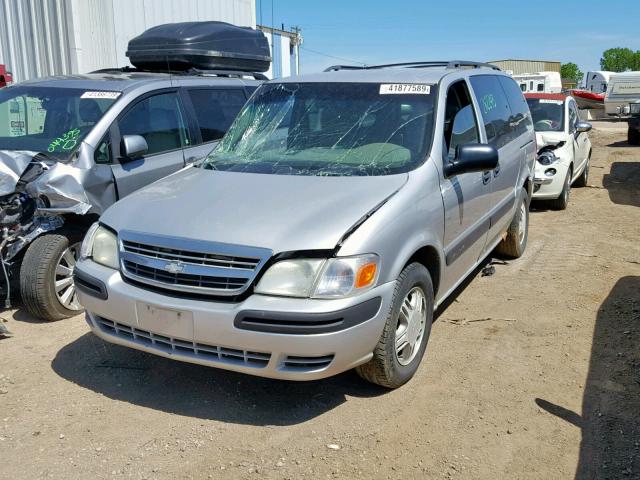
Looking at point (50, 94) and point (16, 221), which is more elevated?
point (50, 94)

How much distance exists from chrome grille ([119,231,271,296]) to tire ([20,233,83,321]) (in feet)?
5.10

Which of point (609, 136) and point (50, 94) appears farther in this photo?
point (609, 136)

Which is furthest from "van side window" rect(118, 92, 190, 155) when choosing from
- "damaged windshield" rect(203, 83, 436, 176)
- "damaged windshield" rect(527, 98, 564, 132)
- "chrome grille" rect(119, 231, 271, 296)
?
"damaged windshield" rect(527, 98, 564, 132)

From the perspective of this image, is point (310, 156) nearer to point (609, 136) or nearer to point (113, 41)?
point (113, 41)

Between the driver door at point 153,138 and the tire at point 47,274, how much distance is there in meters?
0.63

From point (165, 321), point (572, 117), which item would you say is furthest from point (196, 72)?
point (572, 117)

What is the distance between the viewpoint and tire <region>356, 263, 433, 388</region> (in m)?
3.38

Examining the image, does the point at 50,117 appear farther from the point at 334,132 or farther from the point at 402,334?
the point at 402,334

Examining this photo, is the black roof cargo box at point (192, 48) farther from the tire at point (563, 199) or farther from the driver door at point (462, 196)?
the tire at point (563, 199)

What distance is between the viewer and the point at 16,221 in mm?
4605

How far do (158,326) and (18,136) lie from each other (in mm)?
3040

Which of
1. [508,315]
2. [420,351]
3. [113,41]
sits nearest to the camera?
[420,351]

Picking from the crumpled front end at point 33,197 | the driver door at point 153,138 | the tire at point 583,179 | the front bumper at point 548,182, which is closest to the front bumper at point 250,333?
the crumpled front end at point 33,197

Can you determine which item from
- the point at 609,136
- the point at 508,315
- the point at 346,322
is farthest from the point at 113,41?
the point at 609,136
